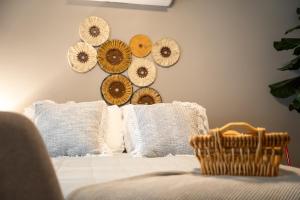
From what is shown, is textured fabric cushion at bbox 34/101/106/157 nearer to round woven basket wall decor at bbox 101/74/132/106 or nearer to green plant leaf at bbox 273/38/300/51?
round woven basket wall decor at bbox 101/74/132/106

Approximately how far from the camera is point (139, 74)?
2.85 m

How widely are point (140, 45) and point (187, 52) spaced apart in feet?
1.31

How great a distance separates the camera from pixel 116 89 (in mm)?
2799

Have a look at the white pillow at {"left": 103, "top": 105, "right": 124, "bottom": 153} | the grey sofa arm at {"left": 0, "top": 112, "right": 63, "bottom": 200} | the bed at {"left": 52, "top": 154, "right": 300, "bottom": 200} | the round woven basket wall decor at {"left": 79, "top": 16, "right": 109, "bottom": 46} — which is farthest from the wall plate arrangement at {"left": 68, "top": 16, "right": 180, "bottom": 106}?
the grey sofa arm at {"left": 0, "top": 112, "right": 63, "bottom": 200}

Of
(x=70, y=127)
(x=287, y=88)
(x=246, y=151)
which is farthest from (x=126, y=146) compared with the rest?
(x=287, y=88)

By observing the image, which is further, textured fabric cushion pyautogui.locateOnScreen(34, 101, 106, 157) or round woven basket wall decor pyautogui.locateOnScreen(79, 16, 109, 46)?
round woven basket wall decor pyautogui.locateOnScreen(79, 16, 109, 46)

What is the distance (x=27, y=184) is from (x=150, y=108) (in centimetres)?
151

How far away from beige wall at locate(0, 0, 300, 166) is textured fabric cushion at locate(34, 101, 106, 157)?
46cm

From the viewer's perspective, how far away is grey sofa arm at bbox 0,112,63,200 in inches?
34.3

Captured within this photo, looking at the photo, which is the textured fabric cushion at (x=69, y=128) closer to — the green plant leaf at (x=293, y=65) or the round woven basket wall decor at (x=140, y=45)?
the round woven basket wall decor at (x=140, y=45)

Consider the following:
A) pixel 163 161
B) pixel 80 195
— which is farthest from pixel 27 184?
pixel 163 161

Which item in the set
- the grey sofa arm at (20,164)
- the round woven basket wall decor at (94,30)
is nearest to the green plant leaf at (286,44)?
the round woven basket wall decor at (94,30)

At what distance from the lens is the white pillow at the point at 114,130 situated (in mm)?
2336

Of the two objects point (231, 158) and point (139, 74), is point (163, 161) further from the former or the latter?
point (139, 74)
